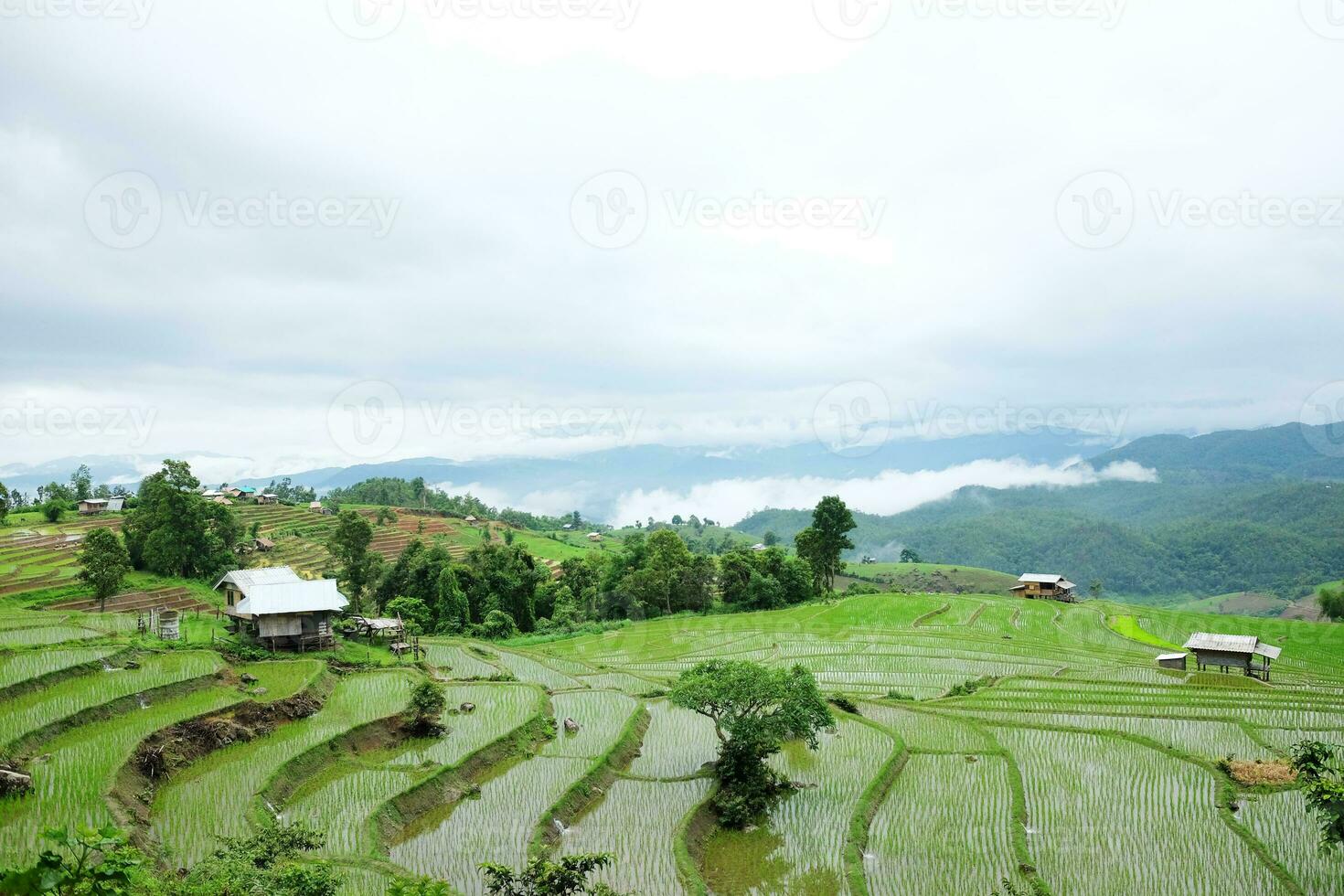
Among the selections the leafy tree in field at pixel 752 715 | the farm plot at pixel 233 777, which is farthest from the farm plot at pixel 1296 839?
the farm plot at pixel 233 777

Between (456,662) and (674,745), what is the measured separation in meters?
18.4

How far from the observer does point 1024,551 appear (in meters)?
159

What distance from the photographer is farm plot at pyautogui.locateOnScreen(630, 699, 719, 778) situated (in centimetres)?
2394

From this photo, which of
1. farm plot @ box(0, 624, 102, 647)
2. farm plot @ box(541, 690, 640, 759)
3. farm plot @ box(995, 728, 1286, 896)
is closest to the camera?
farm plot @ box(995, 728, 1286, 896)

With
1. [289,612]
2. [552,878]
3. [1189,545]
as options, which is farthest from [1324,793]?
[1189,545]

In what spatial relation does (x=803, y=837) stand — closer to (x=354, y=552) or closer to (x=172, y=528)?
(x=354, y=552)

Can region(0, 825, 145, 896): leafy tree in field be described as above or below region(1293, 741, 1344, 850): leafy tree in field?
above

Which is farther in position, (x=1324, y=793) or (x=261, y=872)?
(x=1324, y=793)

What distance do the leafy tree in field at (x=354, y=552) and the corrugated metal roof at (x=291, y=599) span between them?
16515mm

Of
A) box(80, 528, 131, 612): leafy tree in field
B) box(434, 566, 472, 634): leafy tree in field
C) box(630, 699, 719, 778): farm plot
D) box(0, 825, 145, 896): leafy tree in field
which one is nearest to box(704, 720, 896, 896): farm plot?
box(630, 699, 719, 778): farm plot

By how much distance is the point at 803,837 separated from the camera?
746 inches

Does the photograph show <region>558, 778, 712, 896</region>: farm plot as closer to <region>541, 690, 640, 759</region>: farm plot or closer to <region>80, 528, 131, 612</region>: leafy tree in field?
<region>541, 690, 640, 759</region>: farm plot

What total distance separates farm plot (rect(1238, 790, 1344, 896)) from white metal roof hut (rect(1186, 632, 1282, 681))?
56.1 feet

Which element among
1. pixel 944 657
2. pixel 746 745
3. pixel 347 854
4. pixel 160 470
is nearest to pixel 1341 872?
pixel 746 745
